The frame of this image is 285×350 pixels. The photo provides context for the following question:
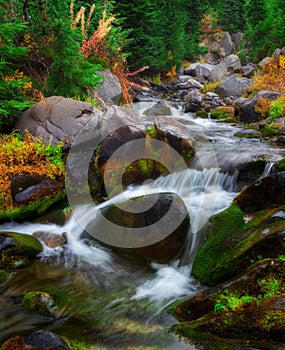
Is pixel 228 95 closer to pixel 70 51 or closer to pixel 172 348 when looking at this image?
pixel 70 51

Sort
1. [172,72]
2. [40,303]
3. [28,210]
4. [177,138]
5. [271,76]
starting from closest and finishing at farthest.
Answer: [40,303] < [28,210] < [177,138] < [271,76] < [172,72]

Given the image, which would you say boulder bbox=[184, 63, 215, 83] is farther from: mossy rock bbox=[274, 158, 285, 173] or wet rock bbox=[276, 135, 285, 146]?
mossy rock bbox=[274, 158, 285, 173]

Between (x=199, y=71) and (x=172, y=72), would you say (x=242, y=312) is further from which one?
(x=199, y=71)

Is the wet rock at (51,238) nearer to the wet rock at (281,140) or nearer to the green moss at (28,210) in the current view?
the green moss at (28,210)

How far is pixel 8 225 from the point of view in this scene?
6.52 m

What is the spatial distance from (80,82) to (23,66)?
6.03 ft

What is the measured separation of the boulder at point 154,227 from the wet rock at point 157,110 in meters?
9.24


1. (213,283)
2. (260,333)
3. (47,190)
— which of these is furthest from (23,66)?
(260,333)

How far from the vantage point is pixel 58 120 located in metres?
8.27

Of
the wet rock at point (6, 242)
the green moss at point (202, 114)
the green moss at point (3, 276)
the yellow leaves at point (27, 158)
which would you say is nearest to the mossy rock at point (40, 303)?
the green moss at point (3, 276)

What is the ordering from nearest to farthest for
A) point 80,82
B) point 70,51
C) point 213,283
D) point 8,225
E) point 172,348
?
1. point 172,348
2. point 213,283
3. point 8,225
4. point 70,51
5. point 80,82

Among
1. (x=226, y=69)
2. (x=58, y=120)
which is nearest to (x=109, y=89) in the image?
(x=58, y=120)

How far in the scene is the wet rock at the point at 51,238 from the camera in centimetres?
610

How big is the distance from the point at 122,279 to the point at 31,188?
3.06m
